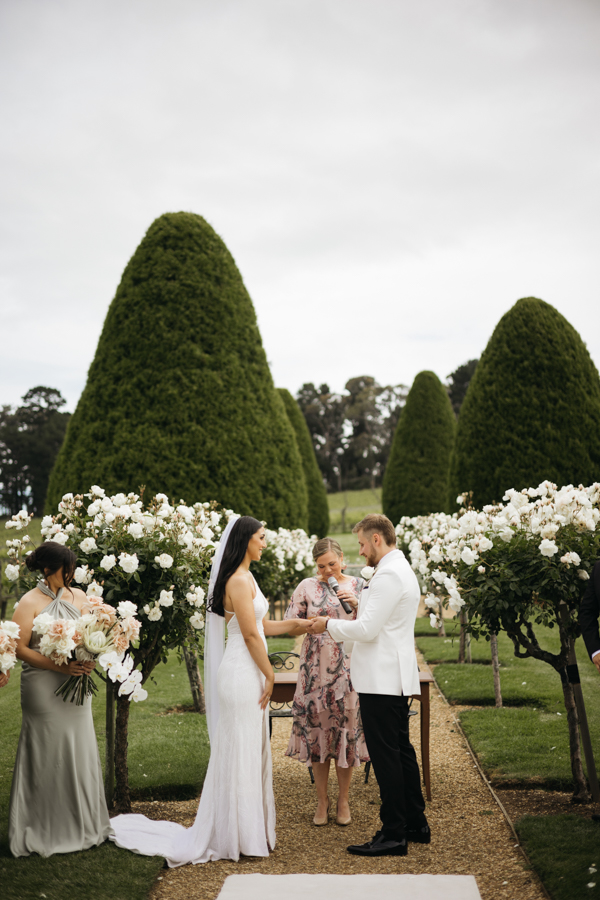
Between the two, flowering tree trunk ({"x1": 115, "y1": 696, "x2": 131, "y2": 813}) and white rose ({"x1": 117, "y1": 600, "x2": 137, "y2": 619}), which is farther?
flowering tree trunk ({"x1": 115, "y1": 696, "x2": 131, "y2": 813})

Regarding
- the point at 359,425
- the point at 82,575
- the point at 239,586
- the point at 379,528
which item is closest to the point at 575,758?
the point at 379,528

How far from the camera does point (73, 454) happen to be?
35.1 feet

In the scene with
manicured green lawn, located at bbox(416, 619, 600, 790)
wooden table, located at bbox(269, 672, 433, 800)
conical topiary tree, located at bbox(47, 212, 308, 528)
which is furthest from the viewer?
conical topiary tree, located at bbox(47, 212, 308, 528)

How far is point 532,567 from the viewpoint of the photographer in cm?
438

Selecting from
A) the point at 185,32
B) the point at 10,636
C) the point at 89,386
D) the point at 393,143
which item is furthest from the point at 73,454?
the point at 10,636

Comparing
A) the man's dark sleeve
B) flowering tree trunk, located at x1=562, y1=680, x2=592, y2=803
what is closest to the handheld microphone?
the man's dark sleeve

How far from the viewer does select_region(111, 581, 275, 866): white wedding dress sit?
3744 millimetres

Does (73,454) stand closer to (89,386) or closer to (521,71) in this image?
(89,386)

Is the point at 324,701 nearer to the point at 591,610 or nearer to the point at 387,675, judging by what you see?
the point at 387,675

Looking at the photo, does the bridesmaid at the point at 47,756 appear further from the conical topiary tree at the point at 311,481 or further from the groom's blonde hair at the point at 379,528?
the conical topiary tree at the point at 311,481

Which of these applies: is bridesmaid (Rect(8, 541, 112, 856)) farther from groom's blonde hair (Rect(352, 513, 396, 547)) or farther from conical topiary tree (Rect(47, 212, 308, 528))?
conical topiary tree (Rect(47, 212, 308, 528))

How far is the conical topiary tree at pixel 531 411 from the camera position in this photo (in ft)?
38.8

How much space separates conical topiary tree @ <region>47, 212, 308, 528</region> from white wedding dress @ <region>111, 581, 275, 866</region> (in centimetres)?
687

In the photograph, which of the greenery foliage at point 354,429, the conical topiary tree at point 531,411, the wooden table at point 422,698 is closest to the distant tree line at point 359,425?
the greenery foliage at point 354,429
